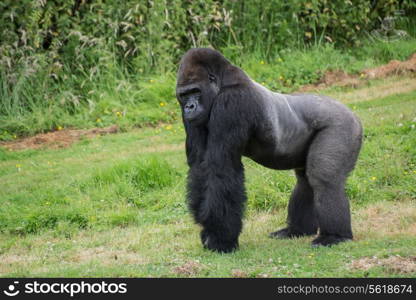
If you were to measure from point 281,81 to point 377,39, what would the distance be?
2416 mm

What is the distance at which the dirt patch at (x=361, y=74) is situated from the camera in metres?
10.8

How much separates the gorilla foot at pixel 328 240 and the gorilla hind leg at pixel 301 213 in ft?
1.42

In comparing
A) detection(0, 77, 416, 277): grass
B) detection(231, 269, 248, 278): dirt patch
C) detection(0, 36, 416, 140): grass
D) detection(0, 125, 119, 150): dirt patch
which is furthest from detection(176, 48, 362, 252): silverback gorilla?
detection(0, 36, 416, 140): grass

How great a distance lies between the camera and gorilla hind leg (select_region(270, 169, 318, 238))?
590cm

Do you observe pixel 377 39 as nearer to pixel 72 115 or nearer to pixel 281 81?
pixel 281 81

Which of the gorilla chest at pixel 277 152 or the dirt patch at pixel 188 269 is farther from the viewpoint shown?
the gorilla chest at pixel 277 152

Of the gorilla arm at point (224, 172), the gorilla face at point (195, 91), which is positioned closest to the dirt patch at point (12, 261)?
the gorilla arm at point (224, 172)

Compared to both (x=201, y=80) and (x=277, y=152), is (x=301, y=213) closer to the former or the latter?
(x=277, y=152)

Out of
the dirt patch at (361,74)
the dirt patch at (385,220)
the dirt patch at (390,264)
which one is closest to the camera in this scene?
the dirt patch at (390,264)

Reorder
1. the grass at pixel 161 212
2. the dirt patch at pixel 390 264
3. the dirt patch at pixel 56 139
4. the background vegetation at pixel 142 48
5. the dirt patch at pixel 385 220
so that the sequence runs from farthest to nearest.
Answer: the background vegetation at pixel 142 48, the dirt patch at pixel 56 139, the dirt patch at pixel 385 220, the grass at pixel 161 212, the dirt patch at pixel 390 264

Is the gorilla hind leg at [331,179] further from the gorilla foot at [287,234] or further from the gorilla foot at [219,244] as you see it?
the gorilla foot at [219,244]

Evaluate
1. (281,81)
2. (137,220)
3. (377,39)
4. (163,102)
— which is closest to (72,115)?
Result: (163,102)

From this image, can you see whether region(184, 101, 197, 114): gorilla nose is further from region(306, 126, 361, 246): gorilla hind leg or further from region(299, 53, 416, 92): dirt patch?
region(299, 53, 416, 92): dirt patch

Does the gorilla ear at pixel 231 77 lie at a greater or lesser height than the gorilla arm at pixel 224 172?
greater
